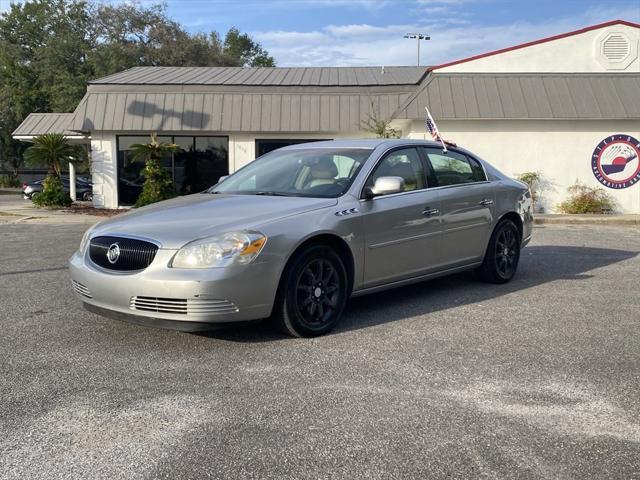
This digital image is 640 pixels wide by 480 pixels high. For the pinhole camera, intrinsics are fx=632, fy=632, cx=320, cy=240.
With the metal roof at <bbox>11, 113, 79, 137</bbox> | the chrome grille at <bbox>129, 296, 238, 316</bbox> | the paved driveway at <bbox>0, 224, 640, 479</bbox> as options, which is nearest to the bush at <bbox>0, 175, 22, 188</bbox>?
the metal roof at <bbox>11, 113, 79, 137</bbox>

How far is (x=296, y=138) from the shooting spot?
20609mm

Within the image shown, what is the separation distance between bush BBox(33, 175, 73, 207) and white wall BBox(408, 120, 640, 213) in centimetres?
1133

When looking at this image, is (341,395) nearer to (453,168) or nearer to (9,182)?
(453,168)

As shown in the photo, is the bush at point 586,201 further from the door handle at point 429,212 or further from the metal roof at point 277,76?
the door handle at point 429,212

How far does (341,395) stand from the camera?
151 inches

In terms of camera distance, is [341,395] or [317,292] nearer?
[341,395]

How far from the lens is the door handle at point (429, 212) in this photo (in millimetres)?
6024

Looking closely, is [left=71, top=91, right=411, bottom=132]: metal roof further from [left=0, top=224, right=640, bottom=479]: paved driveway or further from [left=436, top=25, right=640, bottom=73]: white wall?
[left=0, top=224, right=640, bottom=479]: paved driveway

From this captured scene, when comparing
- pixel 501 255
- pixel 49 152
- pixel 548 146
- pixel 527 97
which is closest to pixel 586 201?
pixel 548 146

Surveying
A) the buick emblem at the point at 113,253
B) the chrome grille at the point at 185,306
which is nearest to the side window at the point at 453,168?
the chrome grille at the point at 185,306

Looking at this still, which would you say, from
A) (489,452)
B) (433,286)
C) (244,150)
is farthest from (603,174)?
(489,452)

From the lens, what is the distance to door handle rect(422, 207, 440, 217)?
19.8 feet

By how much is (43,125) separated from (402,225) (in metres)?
24.7

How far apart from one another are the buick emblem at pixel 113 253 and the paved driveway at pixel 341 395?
666mm
